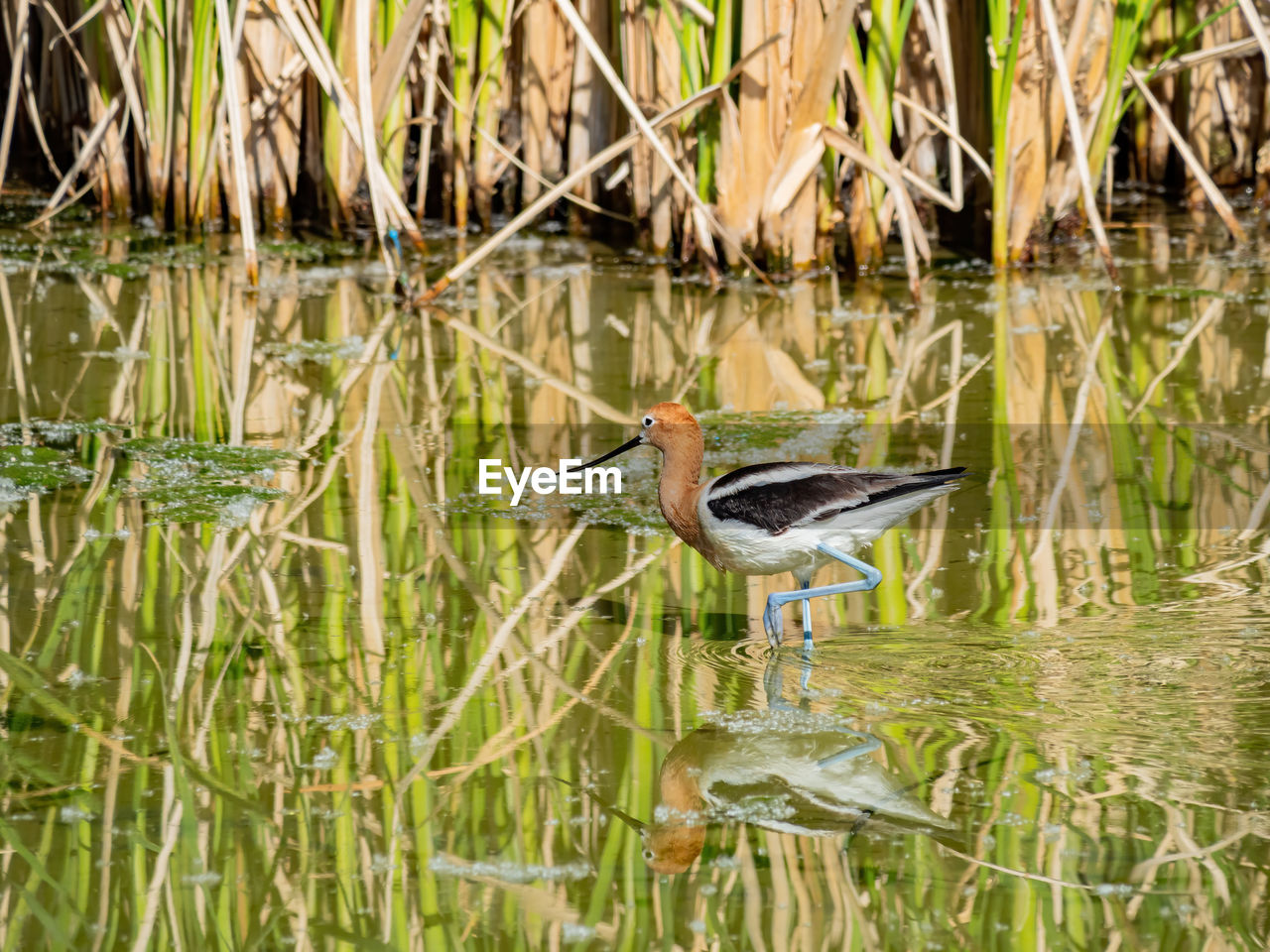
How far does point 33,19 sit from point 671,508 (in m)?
8.28

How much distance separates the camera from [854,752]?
11.1ft

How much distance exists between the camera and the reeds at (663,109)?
7.25 metres

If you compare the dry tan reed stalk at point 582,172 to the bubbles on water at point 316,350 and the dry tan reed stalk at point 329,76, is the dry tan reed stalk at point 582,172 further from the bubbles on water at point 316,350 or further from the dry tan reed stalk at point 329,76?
the bubbles on water at point 316,350

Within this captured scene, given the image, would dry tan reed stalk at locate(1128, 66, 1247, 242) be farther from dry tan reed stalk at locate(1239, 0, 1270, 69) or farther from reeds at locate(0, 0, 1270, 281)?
dry tan reed stalk at locate(1239, 0, 1270, 69)

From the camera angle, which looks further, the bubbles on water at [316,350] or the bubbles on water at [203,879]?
the bubbles on water at [316,350]

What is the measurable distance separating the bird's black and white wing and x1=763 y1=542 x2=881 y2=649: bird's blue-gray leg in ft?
0.40

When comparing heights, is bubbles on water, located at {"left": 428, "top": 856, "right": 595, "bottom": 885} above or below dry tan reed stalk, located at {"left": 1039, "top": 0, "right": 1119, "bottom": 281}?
below

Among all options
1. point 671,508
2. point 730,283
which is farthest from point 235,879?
point 730,283

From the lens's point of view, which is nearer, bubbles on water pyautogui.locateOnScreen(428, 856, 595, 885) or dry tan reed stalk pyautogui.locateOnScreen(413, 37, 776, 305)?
bubbles on water pyautogui.locateOnScreen(428, 856, 595, 885)

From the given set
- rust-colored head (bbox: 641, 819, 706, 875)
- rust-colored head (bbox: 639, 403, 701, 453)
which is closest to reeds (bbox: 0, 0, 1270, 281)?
rust-colored head (bbox: 639, 403, 701, 453)

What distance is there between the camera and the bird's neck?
4.09 metres

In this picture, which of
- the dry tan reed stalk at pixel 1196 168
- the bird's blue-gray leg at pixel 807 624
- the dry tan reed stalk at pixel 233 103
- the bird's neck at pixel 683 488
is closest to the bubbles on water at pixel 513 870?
the bird's blue-gray leg at pixel 807 624
